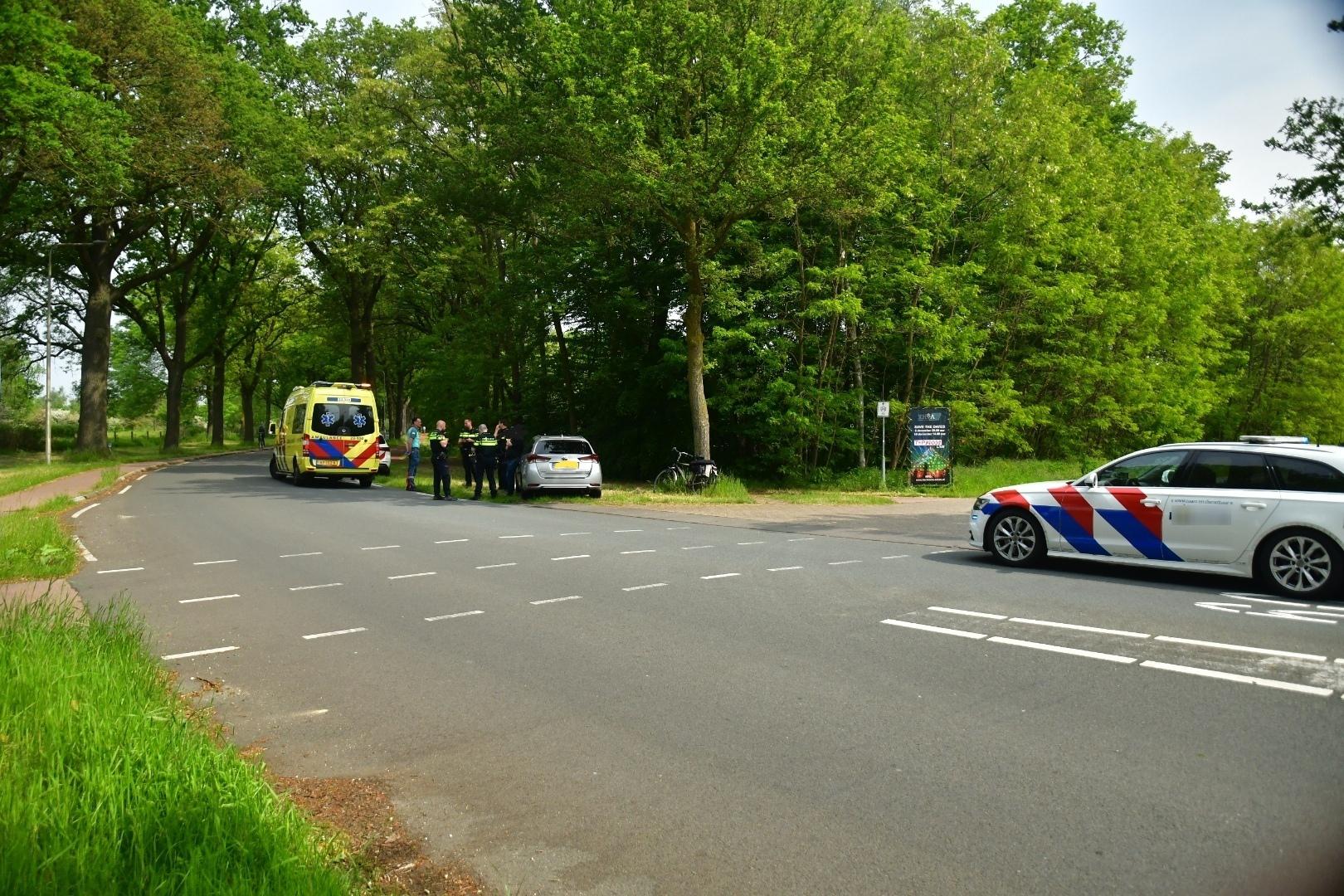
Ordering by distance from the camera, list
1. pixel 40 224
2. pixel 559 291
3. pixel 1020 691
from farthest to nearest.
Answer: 1. pixel 40 224
2. pixel 559 291
3. pixel 1020 691

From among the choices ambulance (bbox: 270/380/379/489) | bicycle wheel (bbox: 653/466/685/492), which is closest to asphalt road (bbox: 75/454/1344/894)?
bicycle wheel (bbox: 653/466/685/492)

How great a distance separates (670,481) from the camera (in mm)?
23406

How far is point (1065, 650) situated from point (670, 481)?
16.9m

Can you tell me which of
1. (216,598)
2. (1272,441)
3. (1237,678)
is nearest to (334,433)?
(216,598)

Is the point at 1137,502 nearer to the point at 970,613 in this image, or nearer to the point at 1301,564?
the point at 1301,564

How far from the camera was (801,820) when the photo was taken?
3.92 m

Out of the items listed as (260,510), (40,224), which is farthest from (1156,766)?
(40,224)

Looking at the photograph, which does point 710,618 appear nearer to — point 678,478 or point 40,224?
point 678,478

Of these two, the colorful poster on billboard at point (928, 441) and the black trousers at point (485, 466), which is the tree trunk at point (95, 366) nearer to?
the black trousers at point (485, 466)

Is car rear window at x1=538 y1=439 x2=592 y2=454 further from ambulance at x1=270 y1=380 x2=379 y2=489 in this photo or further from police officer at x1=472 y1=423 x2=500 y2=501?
ambulance at x1=270 y1=380 x2=379 y2=489

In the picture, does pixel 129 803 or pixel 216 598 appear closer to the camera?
pixel 129 803

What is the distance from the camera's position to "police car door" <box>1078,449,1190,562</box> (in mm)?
10039

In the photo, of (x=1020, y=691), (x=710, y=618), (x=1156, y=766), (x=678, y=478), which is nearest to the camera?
(x=1156, y=766)

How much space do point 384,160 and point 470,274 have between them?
536 cm
